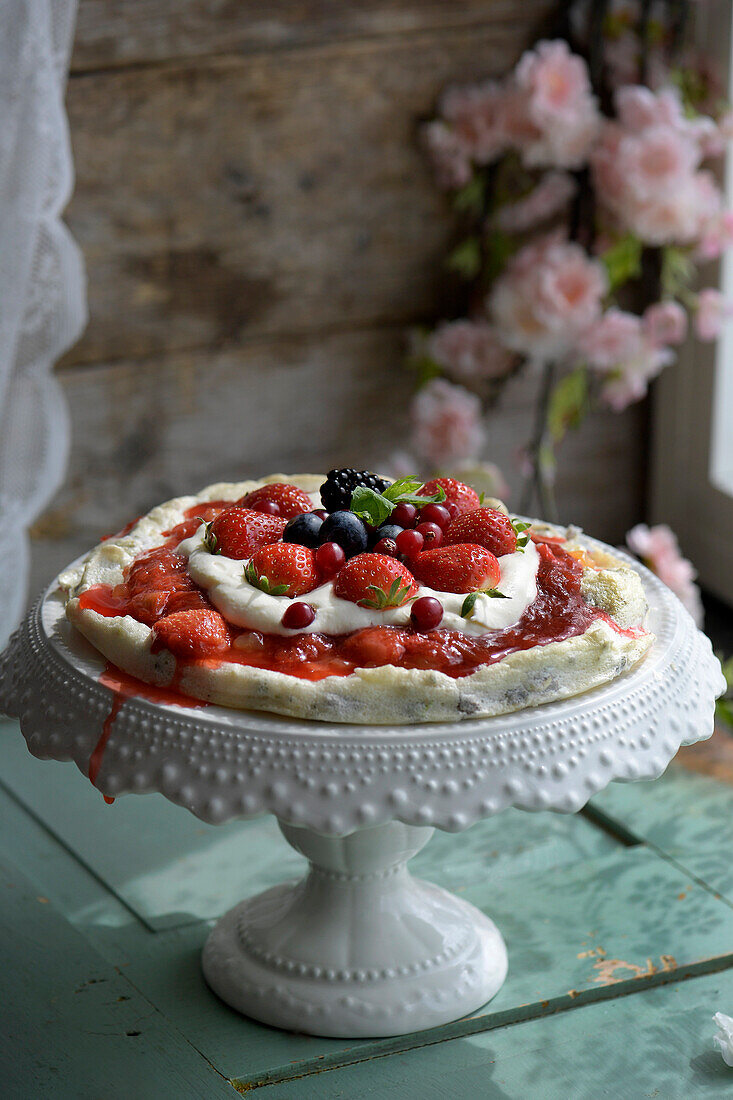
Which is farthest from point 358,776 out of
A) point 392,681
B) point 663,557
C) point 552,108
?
point 552,108

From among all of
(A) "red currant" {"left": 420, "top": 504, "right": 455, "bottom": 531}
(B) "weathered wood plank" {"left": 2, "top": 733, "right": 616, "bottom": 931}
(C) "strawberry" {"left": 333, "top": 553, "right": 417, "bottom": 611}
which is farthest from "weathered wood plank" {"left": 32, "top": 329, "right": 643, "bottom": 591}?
(C) "strawberry" {"left": 333, "top": 553, "right": 417, "bottom": 611}

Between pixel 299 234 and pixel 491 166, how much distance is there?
0.43 metres

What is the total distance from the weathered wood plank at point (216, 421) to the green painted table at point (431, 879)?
650 millimetres

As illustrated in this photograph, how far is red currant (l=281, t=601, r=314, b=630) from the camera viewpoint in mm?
1335

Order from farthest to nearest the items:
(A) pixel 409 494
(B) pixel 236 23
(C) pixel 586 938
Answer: (B) pixel 236 23 < (C) pixel 586 938 < (A) pixel 409 494

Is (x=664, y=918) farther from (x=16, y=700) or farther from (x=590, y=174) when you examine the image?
(x=590, y=174)

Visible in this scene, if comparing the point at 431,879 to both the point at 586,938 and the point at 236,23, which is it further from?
the point at 236,23

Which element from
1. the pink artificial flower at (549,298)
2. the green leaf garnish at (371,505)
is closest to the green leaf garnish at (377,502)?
the green leaf garnish at (371,505)

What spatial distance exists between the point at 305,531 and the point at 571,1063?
27.4 inches

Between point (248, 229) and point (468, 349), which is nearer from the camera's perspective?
point (248, 229)

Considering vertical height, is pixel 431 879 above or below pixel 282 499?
below

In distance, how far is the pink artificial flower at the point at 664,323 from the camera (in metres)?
2.73

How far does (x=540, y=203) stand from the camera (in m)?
2.74

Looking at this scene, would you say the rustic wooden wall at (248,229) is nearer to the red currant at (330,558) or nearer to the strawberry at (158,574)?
the strawberry at (158,574)
